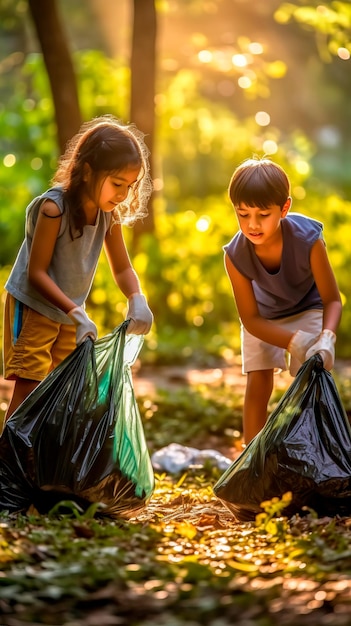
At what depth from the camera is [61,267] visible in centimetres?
385

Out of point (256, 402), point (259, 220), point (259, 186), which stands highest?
point (259, 186)

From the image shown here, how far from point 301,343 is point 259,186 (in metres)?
0.57

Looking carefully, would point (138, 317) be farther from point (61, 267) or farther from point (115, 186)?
point (115, 186)

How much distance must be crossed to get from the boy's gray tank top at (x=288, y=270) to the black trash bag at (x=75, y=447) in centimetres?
72

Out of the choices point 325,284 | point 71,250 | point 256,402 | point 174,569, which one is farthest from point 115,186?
point 174,569

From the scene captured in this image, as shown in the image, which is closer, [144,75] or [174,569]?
[174,569]

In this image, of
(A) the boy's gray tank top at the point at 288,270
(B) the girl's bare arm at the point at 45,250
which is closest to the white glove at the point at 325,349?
(A) the boy's gray tank top at the point at 288,270

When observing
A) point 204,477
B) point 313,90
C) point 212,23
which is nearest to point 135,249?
point 204,477

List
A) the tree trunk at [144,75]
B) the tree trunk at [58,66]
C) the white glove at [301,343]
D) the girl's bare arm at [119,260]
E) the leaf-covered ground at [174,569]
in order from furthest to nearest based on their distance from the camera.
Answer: the tree trunk at [144,75] → the tree trunk at [58,66] → the girl's bare arm at [119,260] → the white glove at [301,343] → the leaf-covered ground at [174,569]

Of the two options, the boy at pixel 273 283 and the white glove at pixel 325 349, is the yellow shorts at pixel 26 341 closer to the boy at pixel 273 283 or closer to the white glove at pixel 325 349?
the boy at pixel 273 283

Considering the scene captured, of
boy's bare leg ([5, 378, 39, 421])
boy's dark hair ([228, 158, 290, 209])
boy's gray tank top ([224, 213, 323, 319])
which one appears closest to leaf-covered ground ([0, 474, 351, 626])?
boy's bare leg ([5, 378, 39, 421])

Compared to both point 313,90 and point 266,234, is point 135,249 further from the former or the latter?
point 313,90

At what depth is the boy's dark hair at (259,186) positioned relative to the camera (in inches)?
145

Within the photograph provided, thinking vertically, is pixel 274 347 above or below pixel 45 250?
below
